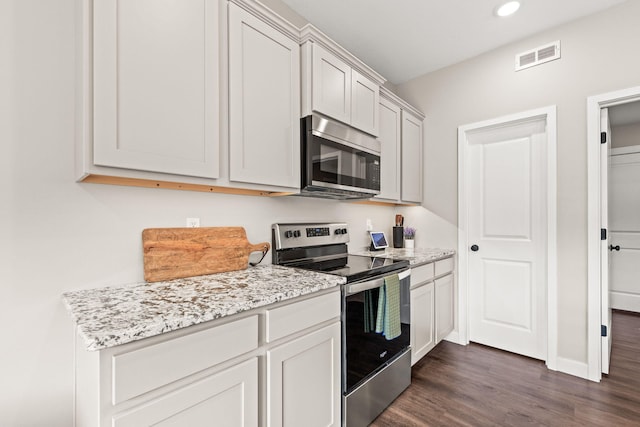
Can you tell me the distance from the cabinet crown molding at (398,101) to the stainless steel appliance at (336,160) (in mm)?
564

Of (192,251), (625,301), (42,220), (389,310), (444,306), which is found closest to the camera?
(42,220)

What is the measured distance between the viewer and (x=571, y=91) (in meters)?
2.42

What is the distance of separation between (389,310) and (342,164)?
1.01m

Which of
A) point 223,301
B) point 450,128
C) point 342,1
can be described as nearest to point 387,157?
point 450,128

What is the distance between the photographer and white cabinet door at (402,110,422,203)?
2994mm

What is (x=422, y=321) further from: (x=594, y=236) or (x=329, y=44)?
(x=329, y=44)

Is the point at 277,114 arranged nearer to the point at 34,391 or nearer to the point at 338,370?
the point at 338,370

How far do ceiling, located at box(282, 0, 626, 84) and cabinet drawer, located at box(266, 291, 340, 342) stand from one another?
2.13 metres

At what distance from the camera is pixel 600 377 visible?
227cm

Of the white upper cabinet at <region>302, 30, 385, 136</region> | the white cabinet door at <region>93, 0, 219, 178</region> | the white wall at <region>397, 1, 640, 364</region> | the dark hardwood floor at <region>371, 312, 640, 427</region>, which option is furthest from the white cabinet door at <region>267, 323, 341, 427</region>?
the white wall at <region>397, 1, 640, 364</region>

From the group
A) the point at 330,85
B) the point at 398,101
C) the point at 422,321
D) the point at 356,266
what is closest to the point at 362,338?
the point at 356,266

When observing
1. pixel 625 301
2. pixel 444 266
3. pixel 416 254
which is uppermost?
pixel 416 254

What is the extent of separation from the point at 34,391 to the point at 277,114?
1.65 m

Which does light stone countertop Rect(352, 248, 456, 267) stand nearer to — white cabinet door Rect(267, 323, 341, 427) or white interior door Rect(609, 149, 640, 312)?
white cabinet door Rect(267, 323, 341, 427)
